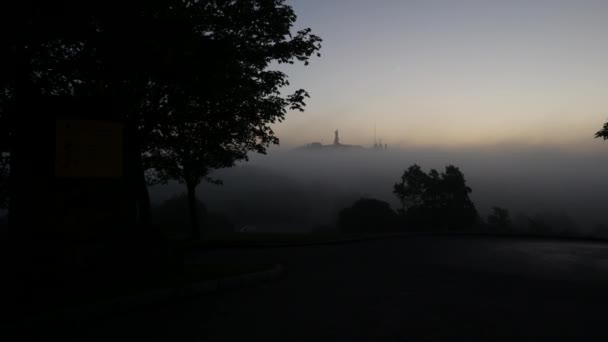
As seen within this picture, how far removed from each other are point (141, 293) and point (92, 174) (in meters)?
2.58

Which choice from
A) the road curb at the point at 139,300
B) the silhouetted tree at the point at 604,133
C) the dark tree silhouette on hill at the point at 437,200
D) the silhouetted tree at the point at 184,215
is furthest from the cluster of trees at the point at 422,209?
the road curb at the point at 139,300

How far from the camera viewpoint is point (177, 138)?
13.6 meters

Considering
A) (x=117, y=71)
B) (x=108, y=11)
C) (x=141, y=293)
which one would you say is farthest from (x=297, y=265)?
(x=108, y=11)

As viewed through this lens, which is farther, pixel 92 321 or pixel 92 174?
pixel 92 174

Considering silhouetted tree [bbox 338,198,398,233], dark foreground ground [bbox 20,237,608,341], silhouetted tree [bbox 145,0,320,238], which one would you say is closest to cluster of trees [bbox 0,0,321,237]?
silhouetted tree [bbox 145,0,320,238]

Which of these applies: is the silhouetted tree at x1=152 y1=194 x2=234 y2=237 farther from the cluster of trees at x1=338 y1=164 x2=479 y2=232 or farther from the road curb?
the road curb

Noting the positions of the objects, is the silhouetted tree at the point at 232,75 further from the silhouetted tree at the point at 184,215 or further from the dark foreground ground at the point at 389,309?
the silhouetted tree at the point at 184,215

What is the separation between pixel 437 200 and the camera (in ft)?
155

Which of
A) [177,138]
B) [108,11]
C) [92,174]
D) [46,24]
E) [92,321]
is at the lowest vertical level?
[92,321]

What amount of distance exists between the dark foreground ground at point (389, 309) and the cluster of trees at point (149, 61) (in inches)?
148

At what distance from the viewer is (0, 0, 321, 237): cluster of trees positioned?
21.2 ft

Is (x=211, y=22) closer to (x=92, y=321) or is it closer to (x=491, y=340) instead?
(x=92, y=321)

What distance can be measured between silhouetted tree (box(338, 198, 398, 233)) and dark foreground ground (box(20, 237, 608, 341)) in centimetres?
3620

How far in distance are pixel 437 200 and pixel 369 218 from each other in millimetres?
10004
